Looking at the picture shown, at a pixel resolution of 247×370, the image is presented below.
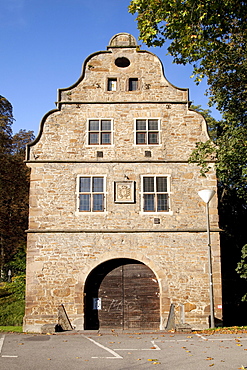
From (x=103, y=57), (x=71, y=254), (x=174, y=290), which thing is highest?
(x=103, y=57)

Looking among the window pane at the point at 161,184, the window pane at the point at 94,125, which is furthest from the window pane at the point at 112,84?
the window pane at the point at 161,184

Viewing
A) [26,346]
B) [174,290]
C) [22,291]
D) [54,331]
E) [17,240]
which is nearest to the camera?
[26,346]

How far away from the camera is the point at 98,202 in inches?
617

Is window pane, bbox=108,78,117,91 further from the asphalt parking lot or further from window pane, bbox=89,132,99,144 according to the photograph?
the asphalt parking lot

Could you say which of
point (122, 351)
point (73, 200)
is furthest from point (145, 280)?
point (122, 351)

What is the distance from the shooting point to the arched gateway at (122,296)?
14.9m

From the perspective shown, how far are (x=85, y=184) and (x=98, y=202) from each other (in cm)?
92

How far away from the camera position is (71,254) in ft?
49.4

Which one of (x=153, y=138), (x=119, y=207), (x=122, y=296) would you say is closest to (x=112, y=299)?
(x=122, y=296)

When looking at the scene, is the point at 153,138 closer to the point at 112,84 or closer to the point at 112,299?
the point at 112,84

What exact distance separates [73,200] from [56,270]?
278cm

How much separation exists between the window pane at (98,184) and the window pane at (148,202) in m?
1.81

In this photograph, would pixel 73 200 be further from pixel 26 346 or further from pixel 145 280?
pixel 26 346

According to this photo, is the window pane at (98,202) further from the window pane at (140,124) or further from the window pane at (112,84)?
the window pane at (112,84)
